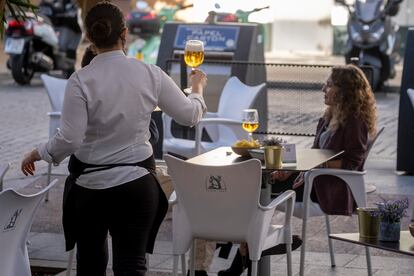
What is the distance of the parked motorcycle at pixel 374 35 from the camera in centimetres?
1955

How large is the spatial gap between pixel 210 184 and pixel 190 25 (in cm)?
744

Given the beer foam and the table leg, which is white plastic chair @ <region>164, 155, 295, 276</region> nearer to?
the table leg

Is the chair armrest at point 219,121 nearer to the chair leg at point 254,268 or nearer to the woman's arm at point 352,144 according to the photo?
the woman's arm at point 352,144

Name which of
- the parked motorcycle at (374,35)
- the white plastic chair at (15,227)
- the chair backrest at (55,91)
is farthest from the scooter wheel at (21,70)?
the white plastic chair at (15,227)

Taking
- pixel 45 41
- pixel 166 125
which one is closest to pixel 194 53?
pixel 166 125

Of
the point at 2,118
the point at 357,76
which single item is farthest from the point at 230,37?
the point at 357,76

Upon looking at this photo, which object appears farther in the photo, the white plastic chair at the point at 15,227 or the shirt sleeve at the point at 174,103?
the shirt sleeve at the point at 174,103

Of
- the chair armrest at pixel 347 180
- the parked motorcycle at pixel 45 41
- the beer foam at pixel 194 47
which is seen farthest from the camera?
the parked motorcycle at pixel 45 41

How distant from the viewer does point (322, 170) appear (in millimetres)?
7477

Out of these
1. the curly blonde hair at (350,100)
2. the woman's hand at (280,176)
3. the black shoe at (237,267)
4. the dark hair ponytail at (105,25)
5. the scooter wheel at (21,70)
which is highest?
the dark hair ponytail at (105,25)

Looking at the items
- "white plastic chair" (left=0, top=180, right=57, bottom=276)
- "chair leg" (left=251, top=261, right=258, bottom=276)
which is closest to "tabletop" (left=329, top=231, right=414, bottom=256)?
"chair leg" (left=251, top=261, right=258, bottom=276)

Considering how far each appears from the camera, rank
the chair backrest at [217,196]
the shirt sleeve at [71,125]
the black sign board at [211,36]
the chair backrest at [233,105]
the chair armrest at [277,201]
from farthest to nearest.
→ the black sign board at [211,36] < the chair backrest at [233,105] < the chair armrest at [277,201] < the chair backrest at [217,196] < the shirt sleeve at [71,125]

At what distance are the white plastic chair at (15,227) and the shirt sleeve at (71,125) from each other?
0.27 metres

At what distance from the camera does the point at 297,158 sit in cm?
732
